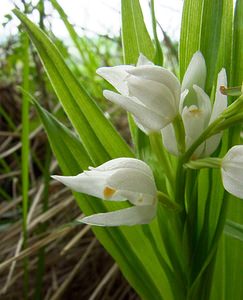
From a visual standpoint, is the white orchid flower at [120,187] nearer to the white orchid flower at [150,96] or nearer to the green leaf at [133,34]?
the white orchid flower at [150,96]

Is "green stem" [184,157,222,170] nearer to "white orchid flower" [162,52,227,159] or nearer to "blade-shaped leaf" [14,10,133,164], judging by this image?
"white orchid flower" [162,52,227,159]

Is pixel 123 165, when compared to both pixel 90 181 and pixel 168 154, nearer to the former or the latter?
pixel 90 181

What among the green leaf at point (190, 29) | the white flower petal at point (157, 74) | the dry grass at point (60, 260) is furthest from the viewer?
the dry grass at point (60, 260)

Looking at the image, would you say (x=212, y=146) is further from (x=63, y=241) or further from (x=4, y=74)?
(x=4, y=74)

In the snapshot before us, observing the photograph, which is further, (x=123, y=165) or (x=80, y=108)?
(x=80, y=108)

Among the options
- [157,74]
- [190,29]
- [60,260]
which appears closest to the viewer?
[157,74]

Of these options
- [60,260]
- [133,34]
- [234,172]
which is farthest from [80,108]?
[60,260]

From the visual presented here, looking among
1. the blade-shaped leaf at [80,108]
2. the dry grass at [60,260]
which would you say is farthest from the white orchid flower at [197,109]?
the dry grass at [60,260]

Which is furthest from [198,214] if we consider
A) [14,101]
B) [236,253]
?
[14,101]
